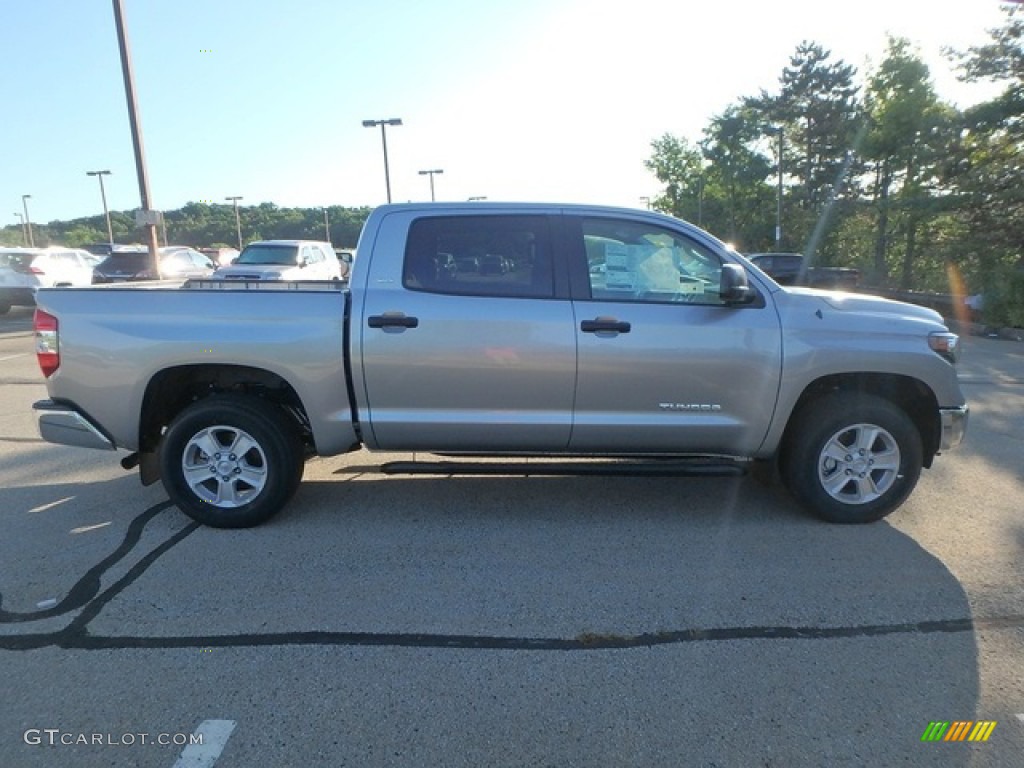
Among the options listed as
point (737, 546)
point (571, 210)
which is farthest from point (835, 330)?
point (571, 210)

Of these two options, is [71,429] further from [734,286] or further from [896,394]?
[896,394]

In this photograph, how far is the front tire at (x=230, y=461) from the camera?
157 inches

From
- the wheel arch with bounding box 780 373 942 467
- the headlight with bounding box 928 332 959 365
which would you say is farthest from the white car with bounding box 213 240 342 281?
A: the headlight with bounding box 928 332 959 365

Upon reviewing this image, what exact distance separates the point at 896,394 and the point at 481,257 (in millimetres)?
2758

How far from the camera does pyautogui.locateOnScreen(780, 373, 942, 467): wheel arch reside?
4.07 meters

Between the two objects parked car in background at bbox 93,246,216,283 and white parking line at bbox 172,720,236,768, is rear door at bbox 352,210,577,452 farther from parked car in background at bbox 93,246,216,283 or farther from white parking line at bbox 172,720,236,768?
parked car in background at bbox 93,246,216,283

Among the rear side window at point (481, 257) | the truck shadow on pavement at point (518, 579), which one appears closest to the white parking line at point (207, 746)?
the truck shadow on pavement at point (518, 579)

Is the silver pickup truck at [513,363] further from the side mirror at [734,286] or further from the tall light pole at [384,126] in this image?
the tall light pole at [384,126]

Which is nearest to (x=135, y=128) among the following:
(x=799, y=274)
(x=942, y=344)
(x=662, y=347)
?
(x=662, y=347)

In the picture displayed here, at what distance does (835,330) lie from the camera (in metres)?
3.91

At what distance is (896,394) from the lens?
4191mm

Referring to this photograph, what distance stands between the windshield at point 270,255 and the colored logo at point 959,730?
15220mm

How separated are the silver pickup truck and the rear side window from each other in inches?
0.5

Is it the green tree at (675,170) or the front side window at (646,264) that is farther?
the green tree at (675,170)
